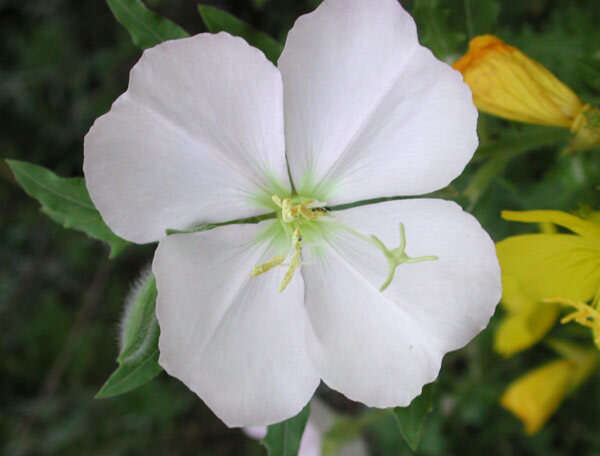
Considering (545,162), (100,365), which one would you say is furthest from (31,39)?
(545,162)

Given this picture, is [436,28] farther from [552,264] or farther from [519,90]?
[552,264]

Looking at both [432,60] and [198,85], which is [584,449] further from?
[198,85]

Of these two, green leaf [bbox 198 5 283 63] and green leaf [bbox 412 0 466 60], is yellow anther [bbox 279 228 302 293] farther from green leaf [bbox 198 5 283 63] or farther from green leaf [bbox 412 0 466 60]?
green leaf [bbox 412 0 466 60]

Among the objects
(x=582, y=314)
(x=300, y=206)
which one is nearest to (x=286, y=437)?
(x=300, y=206)

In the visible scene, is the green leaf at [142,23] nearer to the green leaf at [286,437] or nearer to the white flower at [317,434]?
the green leaf at [286,437]

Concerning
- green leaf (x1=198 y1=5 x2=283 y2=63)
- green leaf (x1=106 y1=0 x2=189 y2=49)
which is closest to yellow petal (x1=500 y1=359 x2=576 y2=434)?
green leaf (x1=198 y1=5 x2=283 y2=63)
